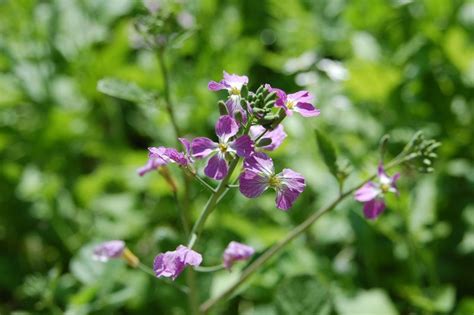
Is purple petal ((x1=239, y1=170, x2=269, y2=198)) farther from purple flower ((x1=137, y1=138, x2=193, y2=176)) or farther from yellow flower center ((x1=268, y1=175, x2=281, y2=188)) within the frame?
purple flower ((x1=137, y1=138, x2=193, y2=176))

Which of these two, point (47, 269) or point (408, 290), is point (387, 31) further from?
point (47, 269)

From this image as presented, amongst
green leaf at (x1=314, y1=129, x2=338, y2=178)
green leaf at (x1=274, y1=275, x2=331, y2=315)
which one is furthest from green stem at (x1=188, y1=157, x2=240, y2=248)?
green leaf at (x1=274, y1=275, x2=331, y2=315)

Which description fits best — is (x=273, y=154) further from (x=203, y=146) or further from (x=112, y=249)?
(x=203, y=146)

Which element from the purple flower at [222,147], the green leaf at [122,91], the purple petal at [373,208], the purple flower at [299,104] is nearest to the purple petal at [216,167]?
the purple flower at [222,147]

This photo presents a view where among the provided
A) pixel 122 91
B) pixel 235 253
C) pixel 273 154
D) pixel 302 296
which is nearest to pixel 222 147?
pixel 235 253

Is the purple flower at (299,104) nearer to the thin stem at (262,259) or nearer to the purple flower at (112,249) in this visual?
the thin stem at (262,259)

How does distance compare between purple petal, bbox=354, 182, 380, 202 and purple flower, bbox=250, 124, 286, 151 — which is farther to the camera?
purple petal, bbox=354, 182, 380, 202
